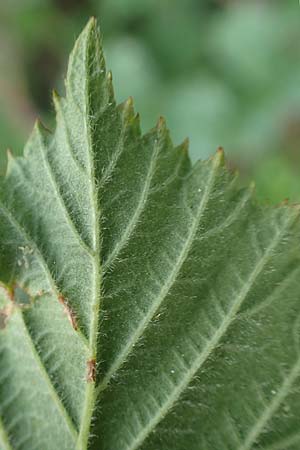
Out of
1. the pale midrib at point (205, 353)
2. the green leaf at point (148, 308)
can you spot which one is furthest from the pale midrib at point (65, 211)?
the pale midrib at point (205, 353)

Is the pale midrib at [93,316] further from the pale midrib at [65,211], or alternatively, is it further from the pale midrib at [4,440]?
the pale midrib at [4,440]

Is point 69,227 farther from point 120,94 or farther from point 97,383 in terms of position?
point 120,94

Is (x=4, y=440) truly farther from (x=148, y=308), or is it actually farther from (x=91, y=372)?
(x=148, y=308)

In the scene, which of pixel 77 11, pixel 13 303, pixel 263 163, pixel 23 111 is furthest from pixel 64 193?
pixel 77 11

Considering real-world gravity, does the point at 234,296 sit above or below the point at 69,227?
below

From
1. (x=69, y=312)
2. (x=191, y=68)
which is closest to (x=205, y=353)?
(x=69, y=312)

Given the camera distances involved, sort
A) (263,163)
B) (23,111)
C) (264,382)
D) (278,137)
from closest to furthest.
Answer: (264,382), (263,163), (278,137), (23,111)

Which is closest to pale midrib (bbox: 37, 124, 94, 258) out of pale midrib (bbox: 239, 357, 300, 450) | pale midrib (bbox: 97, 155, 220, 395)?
pale midrib (bbox: 97, 155, 220, 395)
